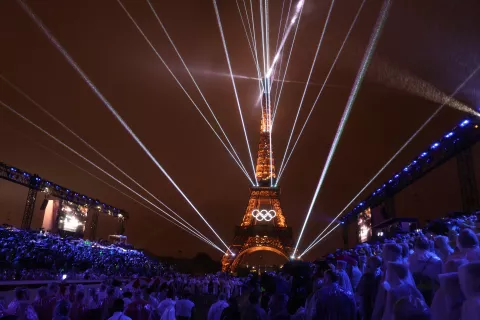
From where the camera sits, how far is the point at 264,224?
60.5m

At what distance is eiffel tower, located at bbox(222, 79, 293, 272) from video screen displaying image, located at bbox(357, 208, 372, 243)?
12.7 m

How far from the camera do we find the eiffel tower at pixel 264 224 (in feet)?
187

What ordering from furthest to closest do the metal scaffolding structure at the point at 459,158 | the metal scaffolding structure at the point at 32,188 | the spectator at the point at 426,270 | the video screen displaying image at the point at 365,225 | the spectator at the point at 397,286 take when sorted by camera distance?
the video screen displaying image at the point at 365,225
the metal scaffolding structure at the point at 32,188
the metal scaffolding structure at the point at 459,158
the spectator at the point at 426,270
the spectator at the point at 397,286

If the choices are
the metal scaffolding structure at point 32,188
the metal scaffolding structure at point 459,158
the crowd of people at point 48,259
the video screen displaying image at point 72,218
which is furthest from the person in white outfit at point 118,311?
the video screen displaying image at point 72,218

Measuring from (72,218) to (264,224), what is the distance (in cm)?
2813

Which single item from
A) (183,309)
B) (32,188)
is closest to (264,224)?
(32,188)

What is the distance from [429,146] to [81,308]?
74.2ft

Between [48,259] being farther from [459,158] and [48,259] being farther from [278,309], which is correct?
[459,158]

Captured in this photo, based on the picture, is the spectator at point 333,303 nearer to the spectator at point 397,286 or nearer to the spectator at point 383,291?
the spectator at point 383,291

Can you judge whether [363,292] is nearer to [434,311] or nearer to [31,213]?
[434,311]

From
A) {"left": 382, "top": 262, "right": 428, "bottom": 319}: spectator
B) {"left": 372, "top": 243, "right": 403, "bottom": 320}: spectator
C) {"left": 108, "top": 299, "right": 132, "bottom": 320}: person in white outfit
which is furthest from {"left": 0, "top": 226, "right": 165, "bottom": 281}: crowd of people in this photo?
{"left": 382, "top": 262, "right": 428, "bottom": 319}: spectator

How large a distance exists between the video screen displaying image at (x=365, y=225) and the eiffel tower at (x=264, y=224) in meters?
12.7

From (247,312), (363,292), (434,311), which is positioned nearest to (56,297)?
(247,312)

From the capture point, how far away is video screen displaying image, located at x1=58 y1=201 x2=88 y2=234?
4771cm
